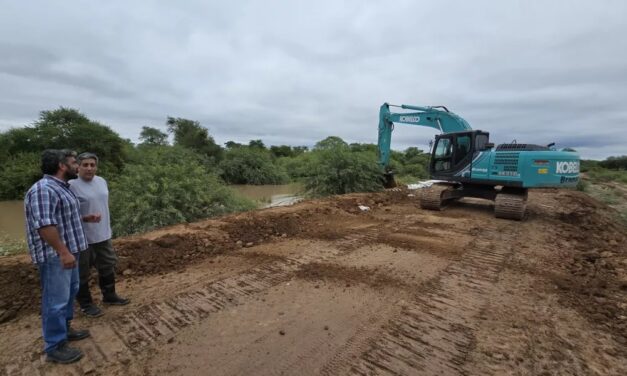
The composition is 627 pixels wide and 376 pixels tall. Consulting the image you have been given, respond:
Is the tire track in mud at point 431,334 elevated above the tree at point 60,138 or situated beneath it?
situated beneath

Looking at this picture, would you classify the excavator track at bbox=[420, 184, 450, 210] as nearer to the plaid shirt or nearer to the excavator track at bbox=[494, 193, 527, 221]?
the excavator track at bbox=[494, 193, 527, 221]

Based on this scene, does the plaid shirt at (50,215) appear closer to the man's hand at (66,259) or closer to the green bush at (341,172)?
the man's hand at (66,259)

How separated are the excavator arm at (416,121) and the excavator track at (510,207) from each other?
3.17 meters

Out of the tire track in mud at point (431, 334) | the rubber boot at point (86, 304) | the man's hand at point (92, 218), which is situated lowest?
the tire track in mud at point (431, 334)

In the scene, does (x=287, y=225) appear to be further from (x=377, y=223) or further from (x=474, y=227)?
(x=474, y=227)

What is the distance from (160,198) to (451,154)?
826 cm

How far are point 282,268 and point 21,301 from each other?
9.01 feet

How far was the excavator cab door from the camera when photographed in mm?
8797

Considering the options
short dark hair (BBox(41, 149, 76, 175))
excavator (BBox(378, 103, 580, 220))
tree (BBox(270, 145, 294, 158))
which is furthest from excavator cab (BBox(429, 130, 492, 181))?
tree (BBox(270, 145, 294, 158))

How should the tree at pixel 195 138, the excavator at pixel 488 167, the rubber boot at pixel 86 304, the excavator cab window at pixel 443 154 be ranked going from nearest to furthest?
the rubber boot at pixel 86 304
the excavator at pixel 488 167
the excavator cab window at pixel 443 154
the tree at pixel 195 138

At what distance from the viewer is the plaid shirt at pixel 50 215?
2.22m

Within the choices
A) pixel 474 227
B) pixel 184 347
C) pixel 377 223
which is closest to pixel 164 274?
pixel 184 347

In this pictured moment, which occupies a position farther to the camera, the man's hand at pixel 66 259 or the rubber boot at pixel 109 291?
the rubber boot at pixel 109 291

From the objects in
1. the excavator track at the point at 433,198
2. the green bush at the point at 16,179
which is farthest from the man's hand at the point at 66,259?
the green bush at the point at 16,179
